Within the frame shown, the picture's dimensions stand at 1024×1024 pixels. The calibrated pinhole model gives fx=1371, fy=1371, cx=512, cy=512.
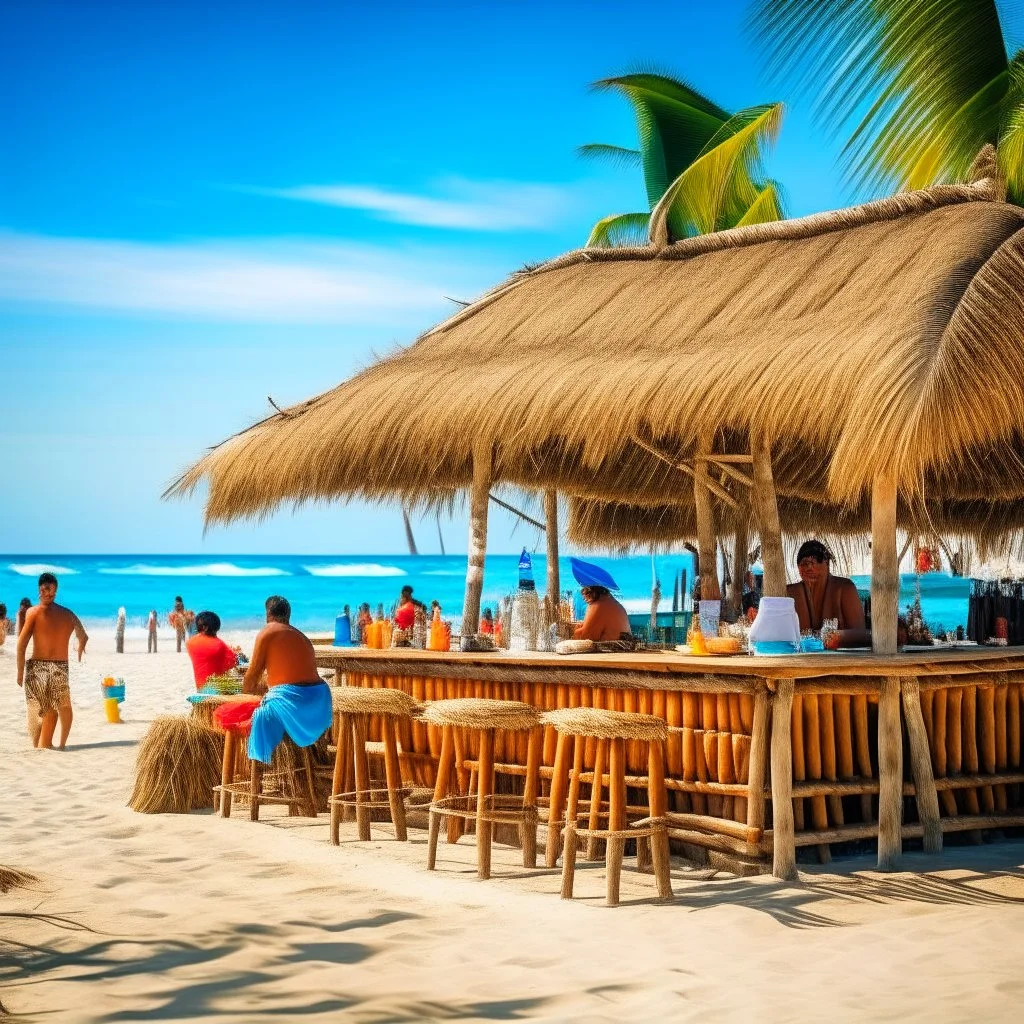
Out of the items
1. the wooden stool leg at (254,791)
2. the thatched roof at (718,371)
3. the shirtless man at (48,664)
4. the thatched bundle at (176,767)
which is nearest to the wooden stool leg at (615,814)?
the thatched roof at (718,371)

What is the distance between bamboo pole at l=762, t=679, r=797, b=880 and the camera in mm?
5984

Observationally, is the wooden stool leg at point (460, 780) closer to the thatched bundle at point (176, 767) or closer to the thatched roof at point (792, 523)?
the thatched bundle at point (176, 767)

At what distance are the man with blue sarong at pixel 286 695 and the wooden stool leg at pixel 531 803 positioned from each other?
119 cm

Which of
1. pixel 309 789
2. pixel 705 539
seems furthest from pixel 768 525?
pixel 309 789

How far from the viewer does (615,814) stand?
225 inches

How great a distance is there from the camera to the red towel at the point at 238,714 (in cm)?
754

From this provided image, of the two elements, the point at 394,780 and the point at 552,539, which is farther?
the point at 552,539

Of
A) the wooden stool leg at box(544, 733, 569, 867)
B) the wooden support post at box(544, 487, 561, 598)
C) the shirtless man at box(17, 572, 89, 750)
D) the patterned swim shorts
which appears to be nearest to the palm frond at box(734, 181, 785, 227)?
the wooden support post at box(544, 487, 561, 598)

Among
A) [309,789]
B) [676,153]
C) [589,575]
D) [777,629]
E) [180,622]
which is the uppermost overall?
[676,153]

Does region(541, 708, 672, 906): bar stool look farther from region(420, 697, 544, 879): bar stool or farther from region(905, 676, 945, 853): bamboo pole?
region(905, 676, 945, 853): bamboo pole

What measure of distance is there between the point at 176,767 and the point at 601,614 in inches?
111

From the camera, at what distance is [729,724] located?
6246mm

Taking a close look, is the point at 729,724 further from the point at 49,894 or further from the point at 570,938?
the point at 49,894

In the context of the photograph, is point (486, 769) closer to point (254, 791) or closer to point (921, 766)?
point (254, 791)
